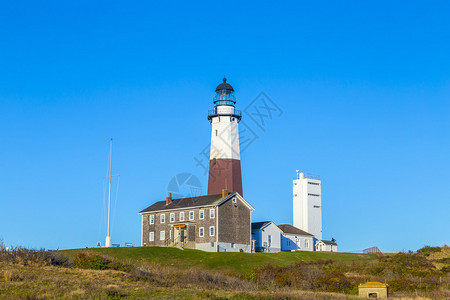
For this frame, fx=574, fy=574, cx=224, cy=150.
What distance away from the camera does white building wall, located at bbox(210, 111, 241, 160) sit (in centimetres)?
6494

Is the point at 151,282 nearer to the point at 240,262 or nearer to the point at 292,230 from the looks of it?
the point at 240,262

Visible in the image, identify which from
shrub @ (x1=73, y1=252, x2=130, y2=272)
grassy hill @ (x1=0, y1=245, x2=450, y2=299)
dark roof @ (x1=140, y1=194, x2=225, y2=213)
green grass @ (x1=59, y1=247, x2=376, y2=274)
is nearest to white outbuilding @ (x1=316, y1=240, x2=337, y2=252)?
green grass @ (x1=59, y1=247, x2=376, y2=274)

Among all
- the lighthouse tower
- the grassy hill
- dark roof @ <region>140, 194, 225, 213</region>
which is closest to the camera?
the grassy hill

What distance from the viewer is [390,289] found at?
32.2m

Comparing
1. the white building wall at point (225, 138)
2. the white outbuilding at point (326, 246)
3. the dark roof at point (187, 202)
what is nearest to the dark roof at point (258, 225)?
the dark roof at point (187, 202)

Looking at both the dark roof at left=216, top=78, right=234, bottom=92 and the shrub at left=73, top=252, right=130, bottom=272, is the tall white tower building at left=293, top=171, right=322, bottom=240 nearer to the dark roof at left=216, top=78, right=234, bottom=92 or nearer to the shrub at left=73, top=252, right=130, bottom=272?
the dark roof at left=216, top=78, right=234, bottom=92

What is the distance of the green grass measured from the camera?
43.8 m

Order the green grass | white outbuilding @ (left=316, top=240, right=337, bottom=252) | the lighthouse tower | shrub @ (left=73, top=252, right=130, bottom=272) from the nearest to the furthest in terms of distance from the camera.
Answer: shrub @ (left=73, top=252, right=130, bottom=272) → the green grass → the lighthouse tower → white outbuilding @ (left=316, top=240, right=337, bottom=252)

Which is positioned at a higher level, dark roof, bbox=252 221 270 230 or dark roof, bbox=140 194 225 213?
dark roof, bbox=140 194 225 213

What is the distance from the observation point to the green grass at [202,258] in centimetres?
4381

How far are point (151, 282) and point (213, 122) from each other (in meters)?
42.4

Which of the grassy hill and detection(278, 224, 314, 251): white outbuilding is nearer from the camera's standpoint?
the grassy hill

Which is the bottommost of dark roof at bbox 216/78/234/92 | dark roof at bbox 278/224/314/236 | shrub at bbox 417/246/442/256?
shrub at bbox 417/246/442/256

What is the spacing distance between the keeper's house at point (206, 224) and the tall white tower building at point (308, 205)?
59.6ft
